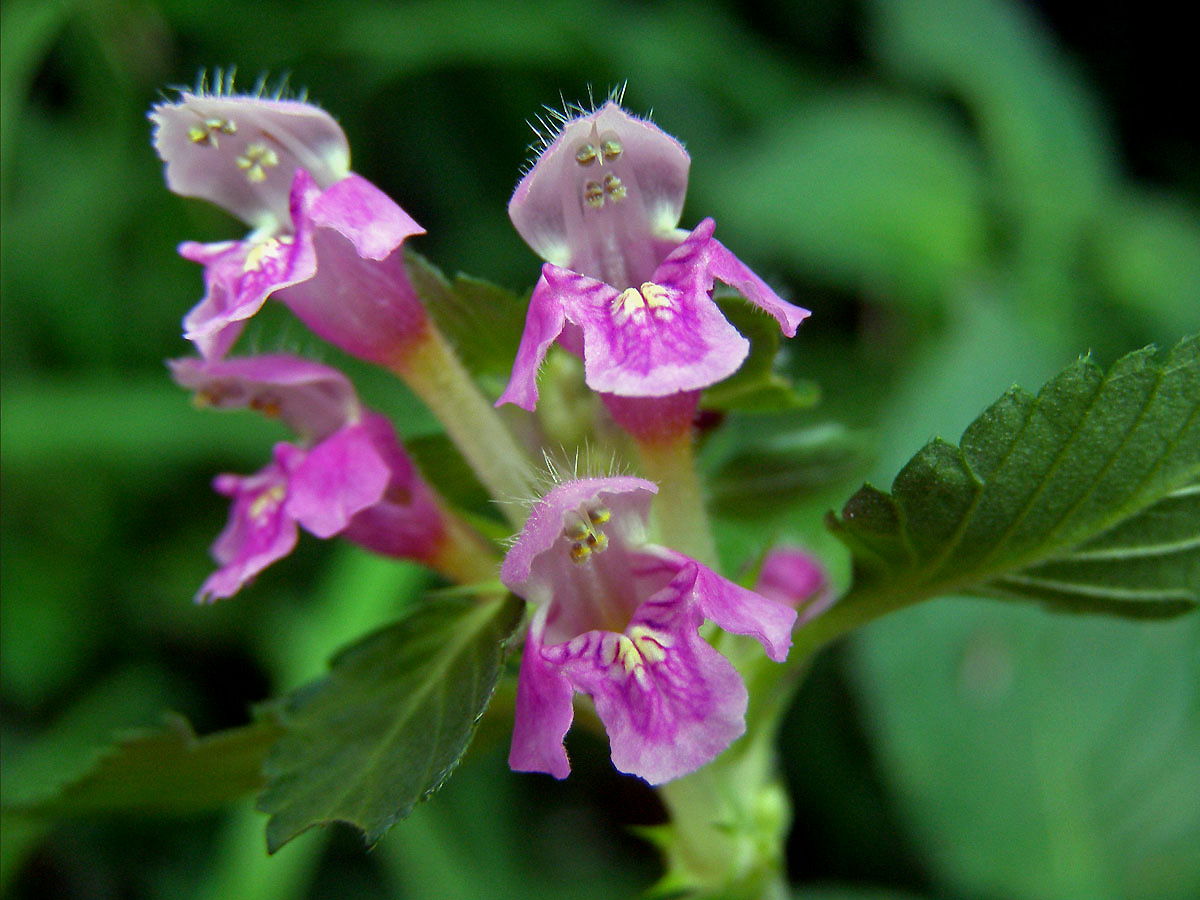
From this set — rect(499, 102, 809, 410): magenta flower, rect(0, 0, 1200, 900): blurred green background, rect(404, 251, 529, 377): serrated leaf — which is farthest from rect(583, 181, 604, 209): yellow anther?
rect(0, 0, 1200, 900): blurred green background

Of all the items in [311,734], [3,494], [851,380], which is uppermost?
[311,734]

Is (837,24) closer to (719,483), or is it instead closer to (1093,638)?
(1093,638)

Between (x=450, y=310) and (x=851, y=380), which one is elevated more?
(x=450, y=310)

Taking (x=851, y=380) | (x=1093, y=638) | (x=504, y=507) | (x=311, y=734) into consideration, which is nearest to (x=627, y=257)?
(x=504, y=507)

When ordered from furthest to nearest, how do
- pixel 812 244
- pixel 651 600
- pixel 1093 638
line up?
pixel 812 244 → pixel 1093 638 → pixel 651 600

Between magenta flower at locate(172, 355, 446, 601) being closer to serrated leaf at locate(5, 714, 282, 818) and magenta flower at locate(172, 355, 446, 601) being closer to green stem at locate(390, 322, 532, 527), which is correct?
green stem at locate(390, 322, 532, 527)

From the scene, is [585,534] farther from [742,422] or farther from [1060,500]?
[742,422]

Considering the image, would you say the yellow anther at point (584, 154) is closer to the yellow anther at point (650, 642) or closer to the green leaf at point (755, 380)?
the green leaf at point (755, 380)
